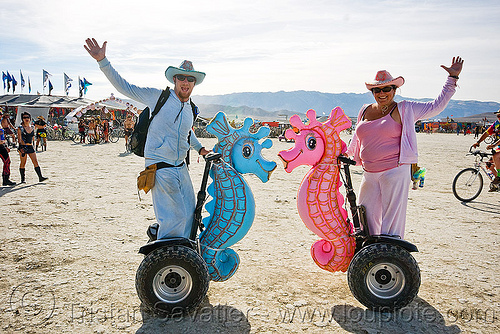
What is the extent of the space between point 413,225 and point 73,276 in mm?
5402

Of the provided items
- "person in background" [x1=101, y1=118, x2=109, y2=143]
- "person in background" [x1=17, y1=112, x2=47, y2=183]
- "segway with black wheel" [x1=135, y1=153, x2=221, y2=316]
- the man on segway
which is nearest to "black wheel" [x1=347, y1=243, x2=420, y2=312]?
"segway with black wheel" [x1=135, y1=153, x2=221, y2=316]

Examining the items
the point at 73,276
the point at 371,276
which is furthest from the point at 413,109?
the point at 73,276

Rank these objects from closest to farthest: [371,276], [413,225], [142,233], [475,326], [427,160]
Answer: [475,326] → [371,276] → [142,233] → [413,225] → [427,160]

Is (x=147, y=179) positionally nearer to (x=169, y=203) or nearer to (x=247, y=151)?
(x=169, y=203)

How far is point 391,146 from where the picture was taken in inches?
143

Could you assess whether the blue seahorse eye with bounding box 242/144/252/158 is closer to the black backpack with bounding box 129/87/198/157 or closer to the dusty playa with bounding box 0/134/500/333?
the black backpack with bounding box 129/87/198/157

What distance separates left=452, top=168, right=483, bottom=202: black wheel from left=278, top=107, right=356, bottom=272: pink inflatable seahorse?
5.90 meters

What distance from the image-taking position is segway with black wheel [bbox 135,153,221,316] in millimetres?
3174

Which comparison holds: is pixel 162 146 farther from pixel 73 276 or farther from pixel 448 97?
pixel 448 97

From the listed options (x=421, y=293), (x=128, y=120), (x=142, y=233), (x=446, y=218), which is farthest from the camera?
(x=128, y=120)

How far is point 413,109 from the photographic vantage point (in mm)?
3633

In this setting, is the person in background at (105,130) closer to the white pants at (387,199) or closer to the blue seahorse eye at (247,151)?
the blue seahorse eye at (247,151)

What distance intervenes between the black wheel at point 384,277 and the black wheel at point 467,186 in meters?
5.97

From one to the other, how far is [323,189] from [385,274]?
1.00 meters
